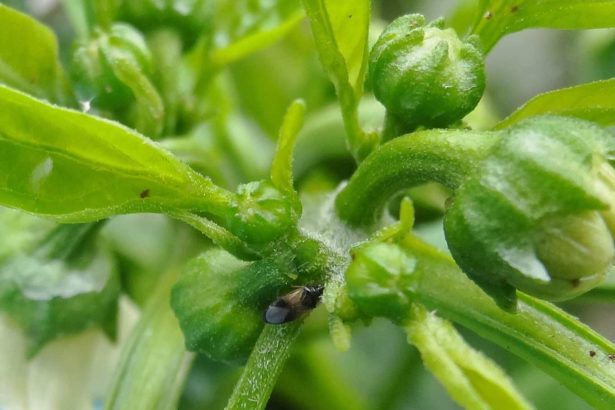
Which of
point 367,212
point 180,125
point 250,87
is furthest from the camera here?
point 250,87

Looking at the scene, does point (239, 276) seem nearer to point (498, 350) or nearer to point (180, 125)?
point (180, 125)

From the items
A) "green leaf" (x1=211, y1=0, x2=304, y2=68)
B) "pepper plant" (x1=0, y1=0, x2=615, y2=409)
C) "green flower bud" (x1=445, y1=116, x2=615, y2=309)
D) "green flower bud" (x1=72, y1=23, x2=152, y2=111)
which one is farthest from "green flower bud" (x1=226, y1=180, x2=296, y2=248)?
"green leaf" (x1=211, y1=0, x2=304, y2=68)

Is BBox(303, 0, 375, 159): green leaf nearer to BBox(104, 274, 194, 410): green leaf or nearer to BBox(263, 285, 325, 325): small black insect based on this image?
BBox(263, 285, 325, 325): small black insect

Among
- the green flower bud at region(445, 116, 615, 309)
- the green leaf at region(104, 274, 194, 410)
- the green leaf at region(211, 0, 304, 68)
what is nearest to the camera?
the green flower bud at region(445, 116, 615, 309)

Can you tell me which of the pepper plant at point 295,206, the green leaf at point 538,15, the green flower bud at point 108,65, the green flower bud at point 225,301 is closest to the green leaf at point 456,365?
the pepper plant at point 295,206

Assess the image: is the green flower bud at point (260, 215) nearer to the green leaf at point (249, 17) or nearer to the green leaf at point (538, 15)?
the green leaf at point (538, 15)

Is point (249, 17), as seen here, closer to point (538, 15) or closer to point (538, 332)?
point (538, 15)

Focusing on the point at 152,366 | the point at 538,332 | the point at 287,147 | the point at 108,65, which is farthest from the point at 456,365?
the point at 108,65

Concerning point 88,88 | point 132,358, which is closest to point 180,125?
point 88,88
